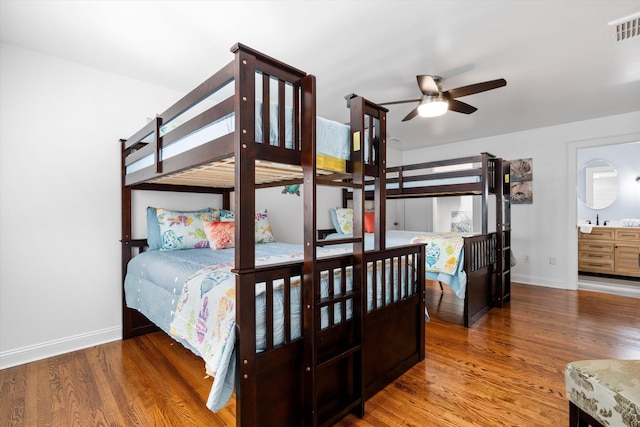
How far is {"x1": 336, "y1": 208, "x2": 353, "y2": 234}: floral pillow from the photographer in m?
4.44

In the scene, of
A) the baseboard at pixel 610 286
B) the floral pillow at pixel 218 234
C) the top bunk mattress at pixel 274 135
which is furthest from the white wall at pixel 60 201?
the baseboard at pixel 610 286

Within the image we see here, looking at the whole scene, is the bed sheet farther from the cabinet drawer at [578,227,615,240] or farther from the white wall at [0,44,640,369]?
the cabinet drawer at [578,227,615,240]

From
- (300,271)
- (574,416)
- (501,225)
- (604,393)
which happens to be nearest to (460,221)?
(501,225)

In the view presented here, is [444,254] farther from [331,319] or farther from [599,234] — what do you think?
[599,234]

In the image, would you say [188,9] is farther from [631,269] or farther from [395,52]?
[631,269]

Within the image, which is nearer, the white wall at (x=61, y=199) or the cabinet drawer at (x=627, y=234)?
the white wall at (x=61, y=199)

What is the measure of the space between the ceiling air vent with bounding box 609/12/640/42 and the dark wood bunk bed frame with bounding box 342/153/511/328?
1.36 meters

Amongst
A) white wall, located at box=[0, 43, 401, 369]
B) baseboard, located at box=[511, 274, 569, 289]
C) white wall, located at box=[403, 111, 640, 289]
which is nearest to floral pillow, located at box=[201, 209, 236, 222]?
white wall, located at box=[0, 43, 401, 369]

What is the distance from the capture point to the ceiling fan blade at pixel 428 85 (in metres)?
2.41

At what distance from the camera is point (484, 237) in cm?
328

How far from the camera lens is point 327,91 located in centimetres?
321

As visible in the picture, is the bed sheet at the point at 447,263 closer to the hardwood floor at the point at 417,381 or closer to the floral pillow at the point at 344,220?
the hardwood floor at the point at 417,381

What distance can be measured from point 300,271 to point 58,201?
7.56 feet

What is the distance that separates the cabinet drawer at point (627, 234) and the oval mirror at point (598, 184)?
2.83 ft
